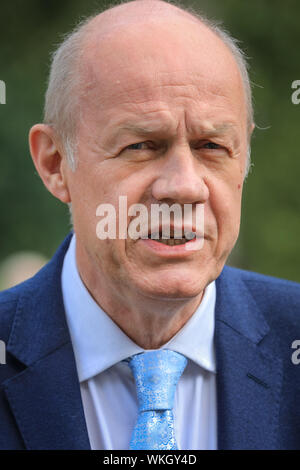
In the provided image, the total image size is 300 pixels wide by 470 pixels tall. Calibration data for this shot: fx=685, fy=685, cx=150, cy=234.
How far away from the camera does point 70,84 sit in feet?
7.93

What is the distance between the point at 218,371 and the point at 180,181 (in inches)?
28.7

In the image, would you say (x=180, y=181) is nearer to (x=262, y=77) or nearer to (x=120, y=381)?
(x=120, y=381)

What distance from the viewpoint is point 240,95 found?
7.95 feet

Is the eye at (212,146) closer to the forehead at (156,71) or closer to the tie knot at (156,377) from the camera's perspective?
the forehead at (156,71)

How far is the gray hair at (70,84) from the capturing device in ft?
7.90

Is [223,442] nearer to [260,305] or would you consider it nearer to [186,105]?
[260,305]

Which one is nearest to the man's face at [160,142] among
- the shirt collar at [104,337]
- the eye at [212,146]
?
the eye at [212,146]

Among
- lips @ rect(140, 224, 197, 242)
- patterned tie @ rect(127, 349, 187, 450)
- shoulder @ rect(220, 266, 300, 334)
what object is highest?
lips @ rect(140, 224, 197, 242)

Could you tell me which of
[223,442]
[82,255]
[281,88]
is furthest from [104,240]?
[281,88]

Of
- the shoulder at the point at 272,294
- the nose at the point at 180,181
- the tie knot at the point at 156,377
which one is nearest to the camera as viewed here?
the nose at the point at 180,181

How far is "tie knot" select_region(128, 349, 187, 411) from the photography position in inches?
89.8

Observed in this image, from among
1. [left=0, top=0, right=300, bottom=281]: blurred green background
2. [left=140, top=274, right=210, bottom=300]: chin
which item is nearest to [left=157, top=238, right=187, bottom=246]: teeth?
[left=140, top=274, right=210, bottom=300]: chin

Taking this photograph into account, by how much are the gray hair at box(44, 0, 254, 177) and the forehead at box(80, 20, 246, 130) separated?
0.07 meters

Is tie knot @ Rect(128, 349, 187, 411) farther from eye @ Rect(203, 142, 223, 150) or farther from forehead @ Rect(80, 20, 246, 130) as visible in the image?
forehead @ Rect(80, 20, 246, 130)
